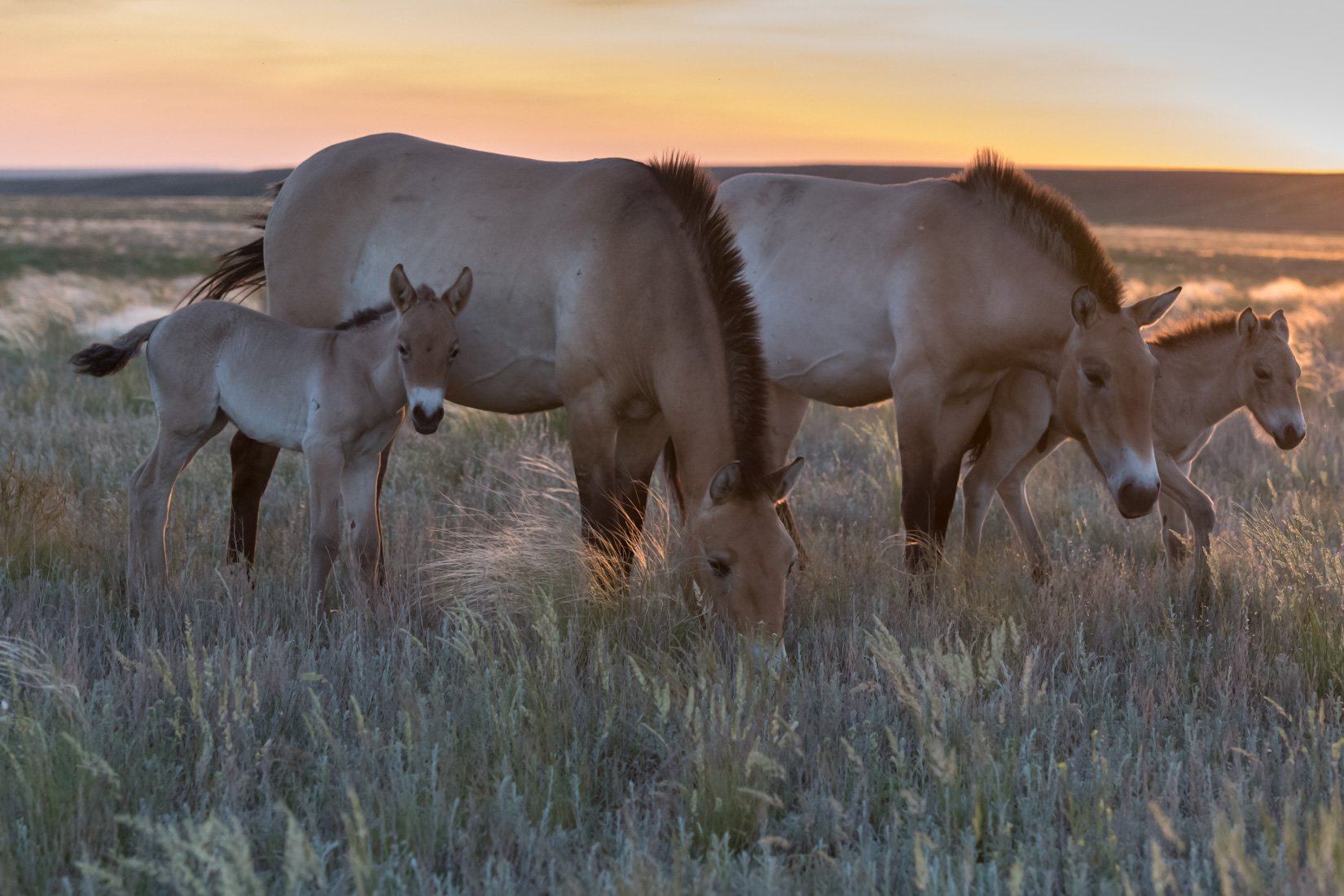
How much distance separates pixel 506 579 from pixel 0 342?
12.6m

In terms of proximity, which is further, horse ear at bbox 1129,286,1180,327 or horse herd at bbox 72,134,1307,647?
horse ear at bbox 1129,286,1180,327

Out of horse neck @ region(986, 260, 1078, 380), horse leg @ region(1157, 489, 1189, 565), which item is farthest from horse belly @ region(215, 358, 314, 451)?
horse leg @ region(1157, 489, 1189, 565)

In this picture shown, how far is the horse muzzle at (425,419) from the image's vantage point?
5.33m

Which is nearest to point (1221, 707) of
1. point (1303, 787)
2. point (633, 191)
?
point (1303, 787)

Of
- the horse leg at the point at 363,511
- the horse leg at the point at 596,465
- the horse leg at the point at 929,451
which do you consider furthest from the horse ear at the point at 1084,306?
the horse leg at the point at 363,511

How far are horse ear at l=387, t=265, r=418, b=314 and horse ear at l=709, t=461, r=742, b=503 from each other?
174 cm

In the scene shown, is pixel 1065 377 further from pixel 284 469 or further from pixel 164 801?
pixel 284 469

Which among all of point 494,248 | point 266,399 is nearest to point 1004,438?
point 494,248

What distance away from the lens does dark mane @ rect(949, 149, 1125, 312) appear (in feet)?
20.3

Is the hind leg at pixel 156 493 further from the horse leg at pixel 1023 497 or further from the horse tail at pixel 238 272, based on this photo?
the horse leg at pixel 1023 497

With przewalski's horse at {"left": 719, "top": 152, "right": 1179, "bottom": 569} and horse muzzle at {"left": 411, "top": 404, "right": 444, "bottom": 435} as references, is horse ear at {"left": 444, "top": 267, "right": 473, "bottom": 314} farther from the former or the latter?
przewalski's horse at {"left": 719, "top": 152, "right": 1179, "bottom": 569}

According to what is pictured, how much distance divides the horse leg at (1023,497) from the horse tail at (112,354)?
485cm

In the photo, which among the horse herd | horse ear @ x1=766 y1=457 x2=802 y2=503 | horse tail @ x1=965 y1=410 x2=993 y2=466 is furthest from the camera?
horse tail @ x1=965 y1=410 x2=993 y2=466

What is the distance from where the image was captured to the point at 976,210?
6648 mm
